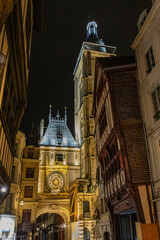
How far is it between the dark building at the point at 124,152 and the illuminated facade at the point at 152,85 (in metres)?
0.48

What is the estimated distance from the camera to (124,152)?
11469mm

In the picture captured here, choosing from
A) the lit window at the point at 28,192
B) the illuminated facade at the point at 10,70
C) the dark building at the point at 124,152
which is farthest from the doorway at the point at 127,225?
the lit window at the point at 28,192

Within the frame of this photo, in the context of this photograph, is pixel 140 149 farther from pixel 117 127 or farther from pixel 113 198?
pixel 113 198

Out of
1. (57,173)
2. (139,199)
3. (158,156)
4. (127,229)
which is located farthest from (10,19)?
(57,173)

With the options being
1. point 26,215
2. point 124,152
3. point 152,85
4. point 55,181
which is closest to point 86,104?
point 55,181

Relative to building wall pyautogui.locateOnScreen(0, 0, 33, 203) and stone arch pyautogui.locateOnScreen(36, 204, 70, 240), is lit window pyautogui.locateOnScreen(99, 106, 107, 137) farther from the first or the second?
stone arch pyautogui.locateOnScreen(36, 204, 70, 240)

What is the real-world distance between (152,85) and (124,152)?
3.53 m

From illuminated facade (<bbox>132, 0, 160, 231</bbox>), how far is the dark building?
48 cm

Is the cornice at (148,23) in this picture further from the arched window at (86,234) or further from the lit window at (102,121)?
the arched window at (86,234)

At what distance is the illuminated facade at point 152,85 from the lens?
10422 mm

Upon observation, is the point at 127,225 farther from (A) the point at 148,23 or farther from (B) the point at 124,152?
(A) the point at 148,23

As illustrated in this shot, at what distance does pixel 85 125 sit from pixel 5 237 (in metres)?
20.6

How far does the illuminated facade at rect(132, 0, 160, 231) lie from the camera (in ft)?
34.2

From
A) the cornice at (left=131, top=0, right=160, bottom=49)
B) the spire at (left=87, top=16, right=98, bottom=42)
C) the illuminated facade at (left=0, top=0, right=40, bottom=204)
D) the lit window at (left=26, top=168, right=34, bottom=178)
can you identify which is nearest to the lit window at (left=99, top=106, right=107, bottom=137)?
the cornice at (left=131, top=0, right=160, bottom=49)
